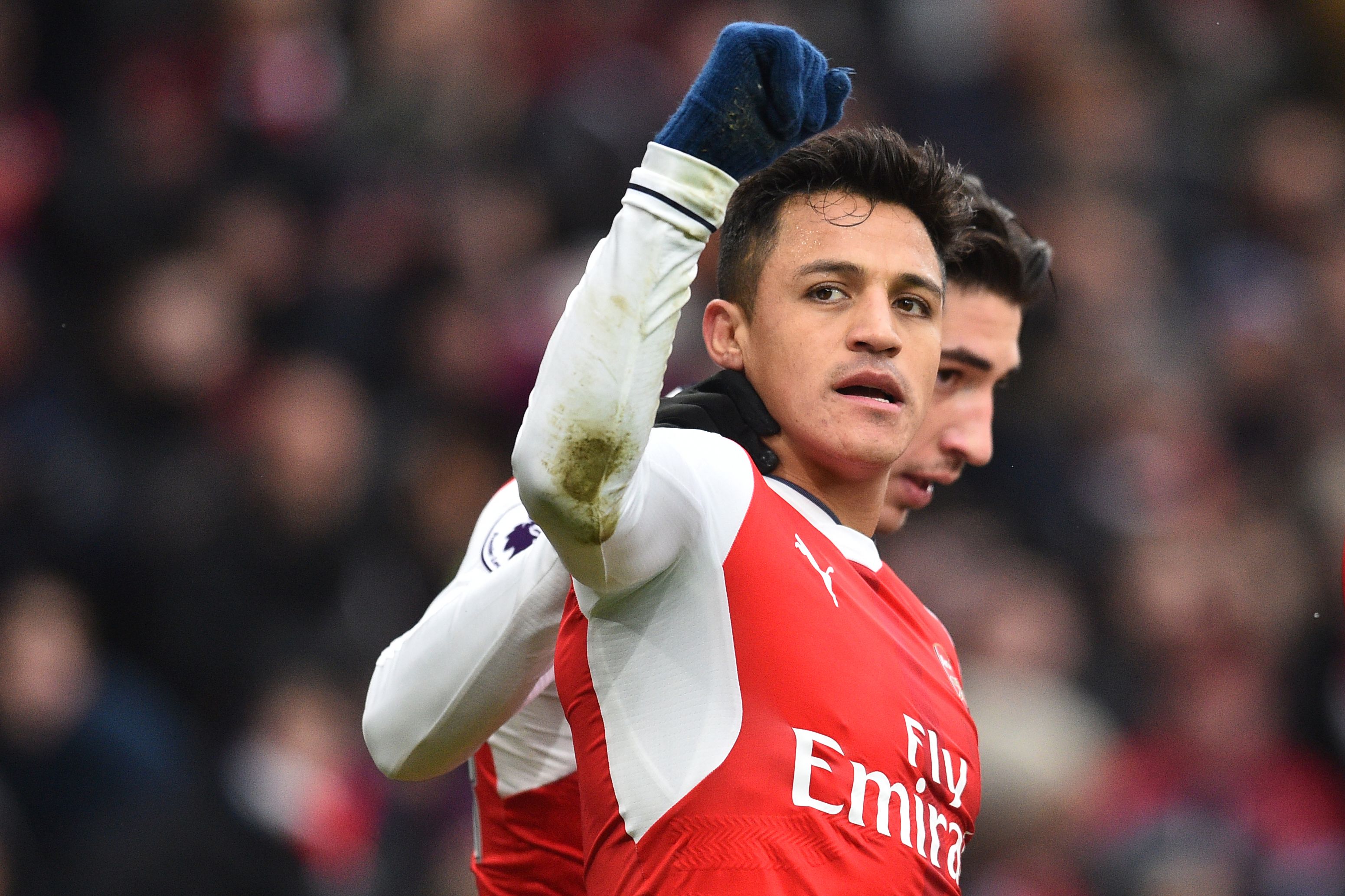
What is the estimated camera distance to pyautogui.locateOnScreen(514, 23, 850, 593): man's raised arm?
1825mm

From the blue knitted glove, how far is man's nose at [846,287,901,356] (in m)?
0.42

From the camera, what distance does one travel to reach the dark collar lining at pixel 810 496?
2.36 m

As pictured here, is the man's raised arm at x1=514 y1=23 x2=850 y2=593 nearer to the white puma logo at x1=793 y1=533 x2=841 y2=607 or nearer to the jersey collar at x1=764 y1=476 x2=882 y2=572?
the white puma logo at x1=793 y1=533 x2=841 y2=607

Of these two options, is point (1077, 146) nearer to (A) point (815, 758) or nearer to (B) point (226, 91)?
(B) point (226, 91)

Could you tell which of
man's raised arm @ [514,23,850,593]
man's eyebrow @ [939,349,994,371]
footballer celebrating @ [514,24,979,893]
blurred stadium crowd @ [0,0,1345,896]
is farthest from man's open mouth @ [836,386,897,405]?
blurred stadium crowd @ [0,0,1345,896]

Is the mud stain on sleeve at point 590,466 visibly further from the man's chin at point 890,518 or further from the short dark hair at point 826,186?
the man's chin at point 890,518

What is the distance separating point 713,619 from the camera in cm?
206

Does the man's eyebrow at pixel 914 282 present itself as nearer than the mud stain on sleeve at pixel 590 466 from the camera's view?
No

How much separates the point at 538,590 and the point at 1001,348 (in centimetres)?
158

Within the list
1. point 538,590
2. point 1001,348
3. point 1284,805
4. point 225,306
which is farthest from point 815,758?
point 1284,805

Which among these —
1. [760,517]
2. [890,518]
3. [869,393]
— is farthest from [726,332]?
[890,518]

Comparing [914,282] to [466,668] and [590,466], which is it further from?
[466,668]

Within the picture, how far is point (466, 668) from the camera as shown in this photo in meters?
2.29

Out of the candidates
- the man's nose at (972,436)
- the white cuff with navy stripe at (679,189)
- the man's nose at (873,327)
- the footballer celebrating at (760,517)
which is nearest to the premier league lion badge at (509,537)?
the footballer celebrating at (760,517)
